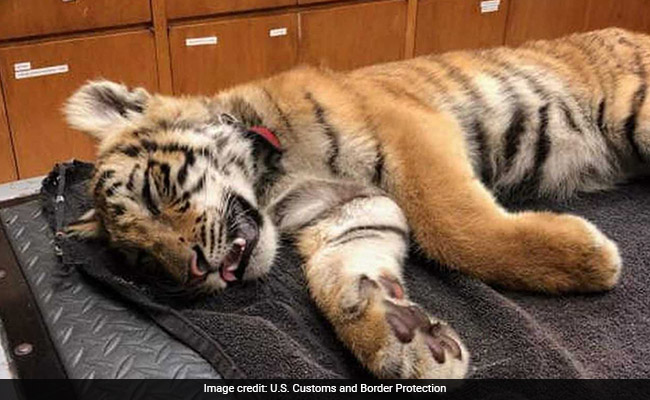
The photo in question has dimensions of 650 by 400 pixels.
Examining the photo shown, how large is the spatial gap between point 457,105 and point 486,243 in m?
0.41

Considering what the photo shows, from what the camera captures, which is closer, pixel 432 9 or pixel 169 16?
pixel 169 16

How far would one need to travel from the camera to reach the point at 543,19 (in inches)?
129

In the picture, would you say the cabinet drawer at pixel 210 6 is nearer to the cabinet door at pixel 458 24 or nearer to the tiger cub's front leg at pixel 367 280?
the cabinet door at pixel 458 24

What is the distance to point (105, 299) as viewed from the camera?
120 cm

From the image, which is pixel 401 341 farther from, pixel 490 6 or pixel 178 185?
pixel 490 6

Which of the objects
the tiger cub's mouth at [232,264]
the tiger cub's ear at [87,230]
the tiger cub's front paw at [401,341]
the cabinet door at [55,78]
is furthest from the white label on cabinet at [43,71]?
the tiger cub's front paw at [401,341]

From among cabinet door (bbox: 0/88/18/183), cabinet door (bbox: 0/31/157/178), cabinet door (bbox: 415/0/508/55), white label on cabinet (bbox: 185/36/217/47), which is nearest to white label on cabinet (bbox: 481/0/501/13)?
cabinet door (bbox: 415/0/508/55)

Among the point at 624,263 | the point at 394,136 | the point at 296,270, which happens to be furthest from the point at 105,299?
the point at 624,263

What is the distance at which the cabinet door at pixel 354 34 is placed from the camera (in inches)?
110

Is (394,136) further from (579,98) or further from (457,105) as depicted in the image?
(579,98)

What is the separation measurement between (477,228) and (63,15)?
1772 millimetres

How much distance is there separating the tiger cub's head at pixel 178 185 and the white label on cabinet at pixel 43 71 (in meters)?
1.18
